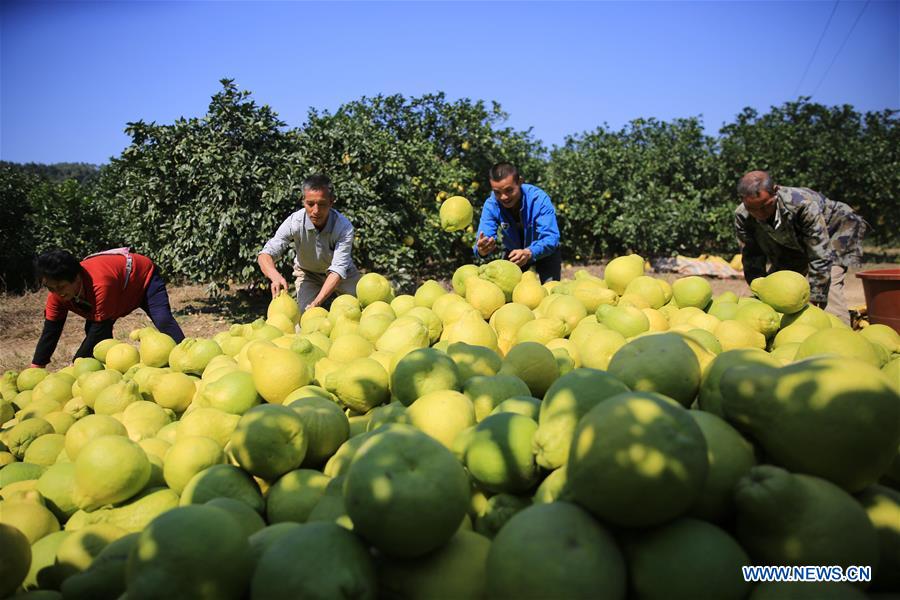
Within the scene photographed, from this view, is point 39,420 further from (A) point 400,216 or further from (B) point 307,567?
(A) point 400,216

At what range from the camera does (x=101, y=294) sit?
218 inches

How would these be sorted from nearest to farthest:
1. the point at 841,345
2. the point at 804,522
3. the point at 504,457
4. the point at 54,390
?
the point at 804,522, the point at 504,457, the point at 841,345, the point at 54,390

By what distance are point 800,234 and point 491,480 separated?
17.8 feet

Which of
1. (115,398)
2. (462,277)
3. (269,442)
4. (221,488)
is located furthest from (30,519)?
(462,277)

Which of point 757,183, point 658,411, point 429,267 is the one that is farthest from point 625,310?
point 429,267

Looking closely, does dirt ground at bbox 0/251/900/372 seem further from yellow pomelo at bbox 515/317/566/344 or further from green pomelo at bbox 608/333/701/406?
green pomelo at bbox 608/333/701/406

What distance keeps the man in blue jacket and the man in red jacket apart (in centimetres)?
390

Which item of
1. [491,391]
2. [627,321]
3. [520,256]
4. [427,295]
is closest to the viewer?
[491,391]

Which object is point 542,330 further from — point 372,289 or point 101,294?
point 101,294

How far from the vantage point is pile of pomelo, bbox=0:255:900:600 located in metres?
1.29

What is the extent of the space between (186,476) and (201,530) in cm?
79

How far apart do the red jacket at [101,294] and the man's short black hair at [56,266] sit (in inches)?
11.4

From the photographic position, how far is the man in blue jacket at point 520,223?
5.57m

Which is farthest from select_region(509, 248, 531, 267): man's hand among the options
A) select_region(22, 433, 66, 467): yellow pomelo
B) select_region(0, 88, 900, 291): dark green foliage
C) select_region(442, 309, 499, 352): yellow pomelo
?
select_region(0, 88, 900, 291): dark green foliage
